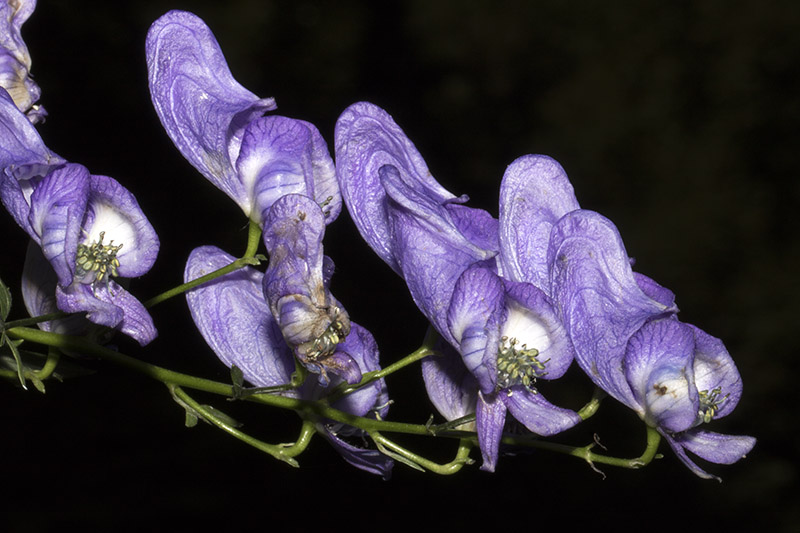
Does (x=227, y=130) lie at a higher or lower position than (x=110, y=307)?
higher

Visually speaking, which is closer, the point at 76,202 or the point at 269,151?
the point at 76,202

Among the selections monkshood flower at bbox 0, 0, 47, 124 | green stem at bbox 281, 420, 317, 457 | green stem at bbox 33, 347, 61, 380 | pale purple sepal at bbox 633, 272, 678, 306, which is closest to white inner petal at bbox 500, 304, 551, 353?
pale purple sepal at bbox 633, 272, 678, 306

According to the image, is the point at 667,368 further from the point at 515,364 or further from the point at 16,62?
the point at 16,62

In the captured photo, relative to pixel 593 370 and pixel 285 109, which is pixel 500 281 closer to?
pixel 593 370

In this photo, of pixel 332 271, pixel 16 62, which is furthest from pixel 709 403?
pixel 16 62

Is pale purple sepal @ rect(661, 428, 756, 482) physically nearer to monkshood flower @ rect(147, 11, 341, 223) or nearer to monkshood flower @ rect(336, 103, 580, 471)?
monkshood flower @ rect(336, 103, 580, 471)

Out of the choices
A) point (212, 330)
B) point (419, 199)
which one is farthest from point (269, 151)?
point (212, 330)

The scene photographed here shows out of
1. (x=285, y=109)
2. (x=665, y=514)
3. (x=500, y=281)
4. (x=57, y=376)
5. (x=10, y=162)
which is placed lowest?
(x=57, y=376)
